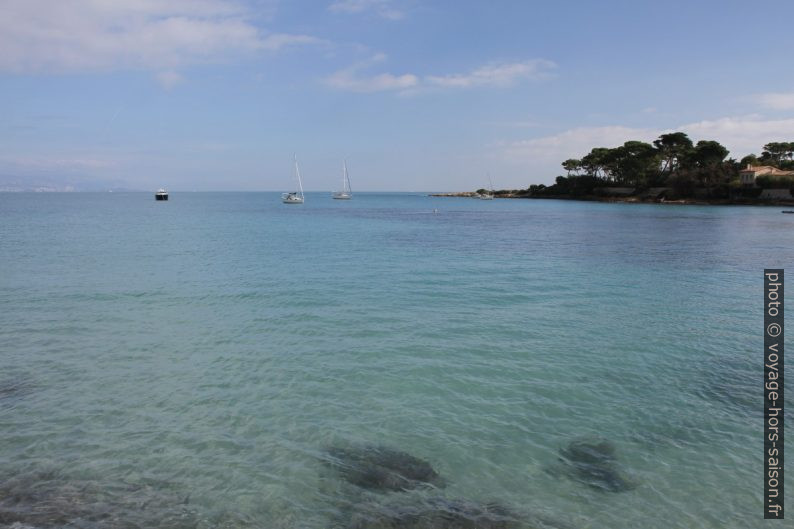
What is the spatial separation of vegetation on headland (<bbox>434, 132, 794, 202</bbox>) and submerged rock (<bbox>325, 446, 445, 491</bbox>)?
137 m

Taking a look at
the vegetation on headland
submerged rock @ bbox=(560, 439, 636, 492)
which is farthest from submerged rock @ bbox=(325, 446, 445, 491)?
the vegetation on headland

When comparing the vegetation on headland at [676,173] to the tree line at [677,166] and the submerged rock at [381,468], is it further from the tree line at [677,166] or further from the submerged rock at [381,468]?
the submerged rock at [381,468]

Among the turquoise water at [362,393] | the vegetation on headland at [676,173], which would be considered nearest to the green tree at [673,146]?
the vegetation on headland at [676,173]

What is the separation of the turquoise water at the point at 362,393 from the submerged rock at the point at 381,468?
0.73 feet

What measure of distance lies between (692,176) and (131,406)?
14470 cm

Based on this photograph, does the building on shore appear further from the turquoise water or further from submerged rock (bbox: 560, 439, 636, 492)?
submerged rock (bbox: 560, 439, 636, 492)

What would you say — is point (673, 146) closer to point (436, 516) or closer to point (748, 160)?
point (748, 160)

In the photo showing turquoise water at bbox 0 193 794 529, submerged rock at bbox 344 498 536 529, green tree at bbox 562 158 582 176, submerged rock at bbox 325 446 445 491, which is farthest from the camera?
green tree at bbox 562 158 582 176

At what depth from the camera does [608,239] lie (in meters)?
47.7

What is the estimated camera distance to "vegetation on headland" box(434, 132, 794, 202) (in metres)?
120

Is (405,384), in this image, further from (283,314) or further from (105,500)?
(283,314)

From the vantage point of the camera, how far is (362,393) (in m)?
11.3

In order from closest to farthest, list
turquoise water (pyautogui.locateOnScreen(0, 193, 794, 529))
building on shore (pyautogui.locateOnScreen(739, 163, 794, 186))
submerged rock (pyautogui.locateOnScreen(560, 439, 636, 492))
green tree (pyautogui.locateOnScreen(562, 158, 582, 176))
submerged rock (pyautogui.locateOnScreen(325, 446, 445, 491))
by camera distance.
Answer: turquoise water (pyautogui.locateOnScreen(0, 193, 794, 529)) < submerged rock (pyautogui.locateOnScreen(325, 446, 445, 491)) < submerged rock (pyautogui.locateOnScreen(560, 439, 636, 492)) < building on shore (pyautogui.locateOnScreen(739, 163, 794, 186)) < green tree (pyautogui.locateOnScreen(562, 158, 582, 176))

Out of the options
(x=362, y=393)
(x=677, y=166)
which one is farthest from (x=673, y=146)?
(x=362, y=393)
